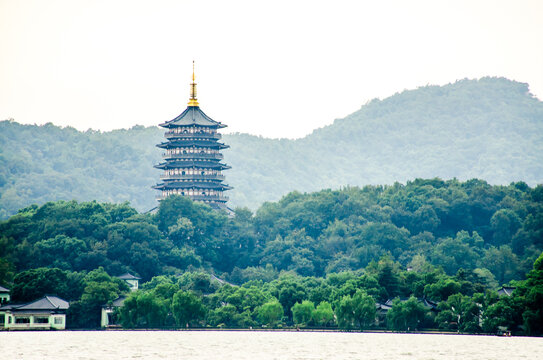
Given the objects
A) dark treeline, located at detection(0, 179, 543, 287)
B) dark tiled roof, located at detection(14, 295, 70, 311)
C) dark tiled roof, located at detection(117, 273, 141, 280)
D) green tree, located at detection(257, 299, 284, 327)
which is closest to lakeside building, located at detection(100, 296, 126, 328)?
dark tiled roof, located at detection(14, 295, 70, 311)

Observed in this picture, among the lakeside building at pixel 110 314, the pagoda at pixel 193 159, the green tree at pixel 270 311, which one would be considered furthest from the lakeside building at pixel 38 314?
the pagoda at pixel 193 159

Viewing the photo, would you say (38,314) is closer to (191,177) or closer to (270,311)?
(270,311)

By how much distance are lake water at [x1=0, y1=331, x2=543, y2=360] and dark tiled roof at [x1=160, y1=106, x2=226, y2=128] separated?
1603 inches

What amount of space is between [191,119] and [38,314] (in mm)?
39573

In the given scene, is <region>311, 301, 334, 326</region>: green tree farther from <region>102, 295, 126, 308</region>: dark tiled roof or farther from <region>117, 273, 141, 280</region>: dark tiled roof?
<region>117, 273, 141, 280</region>: dark tiled roof

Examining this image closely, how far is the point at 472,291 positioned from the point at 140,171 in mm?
113867

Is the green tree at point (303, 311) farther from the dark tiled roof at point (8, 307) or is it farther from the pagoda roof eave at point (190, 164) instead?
the pagoda roof eave at point (190, 164)

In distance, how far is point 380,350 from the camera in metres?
55.5

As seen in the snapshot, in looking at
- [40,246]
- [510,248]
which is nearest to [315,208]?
[510,248]

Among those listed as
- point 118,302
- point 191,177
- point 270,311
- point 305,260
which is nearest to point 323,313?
point 270,311

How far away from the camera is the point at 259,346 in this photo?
58.9 meters

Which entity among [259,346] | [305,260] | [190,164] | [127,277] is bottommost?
[259,346]

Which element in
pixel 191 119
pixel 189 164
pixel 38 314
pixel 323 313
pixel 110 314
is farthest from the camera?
pixel 191 119

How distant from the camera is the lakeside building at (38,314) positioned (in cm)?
7412
